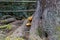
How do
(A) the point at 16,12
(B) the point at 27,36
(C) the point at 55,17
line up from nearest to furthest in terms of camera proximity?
(C) the point at 55,17
(B) the point at 27,36
(A) the point at 16,12

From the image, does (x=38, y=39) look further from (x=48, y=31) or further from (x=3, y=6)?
(x=3, y=6)

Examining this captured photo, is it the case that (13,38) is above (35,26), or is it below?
below

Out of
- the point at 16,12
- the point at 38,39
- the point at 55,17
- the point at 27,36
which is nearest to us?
the point at 55,17

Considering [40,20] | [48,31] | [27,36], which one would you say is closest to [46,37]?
[48,31]

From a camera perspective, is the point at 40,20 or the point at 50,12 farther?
the point at 40,20

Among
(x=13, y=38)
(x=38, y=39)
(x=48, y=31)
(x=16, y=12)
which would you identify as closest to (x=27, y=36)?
(x=13, y=38)

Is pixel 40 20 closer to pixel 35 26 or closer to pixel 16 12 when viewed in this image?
pixel 35 26

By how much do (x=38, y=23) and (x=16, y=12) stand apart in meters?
4.51

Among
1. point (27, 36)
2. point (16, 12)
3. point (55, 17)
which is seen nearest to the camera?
point (55, 17)

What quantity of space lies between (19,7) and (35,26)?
469 cm

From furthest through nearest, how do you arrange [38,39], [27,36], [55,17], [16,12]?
[16,12]
[27,36]
[38,39]
[55,17]

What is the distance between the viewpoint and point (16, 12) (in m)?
8.98

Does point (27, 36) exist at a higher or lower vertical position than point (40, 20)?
lower

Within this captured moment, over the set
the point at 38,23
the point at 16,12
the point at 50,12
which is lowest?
the point at 16,12
